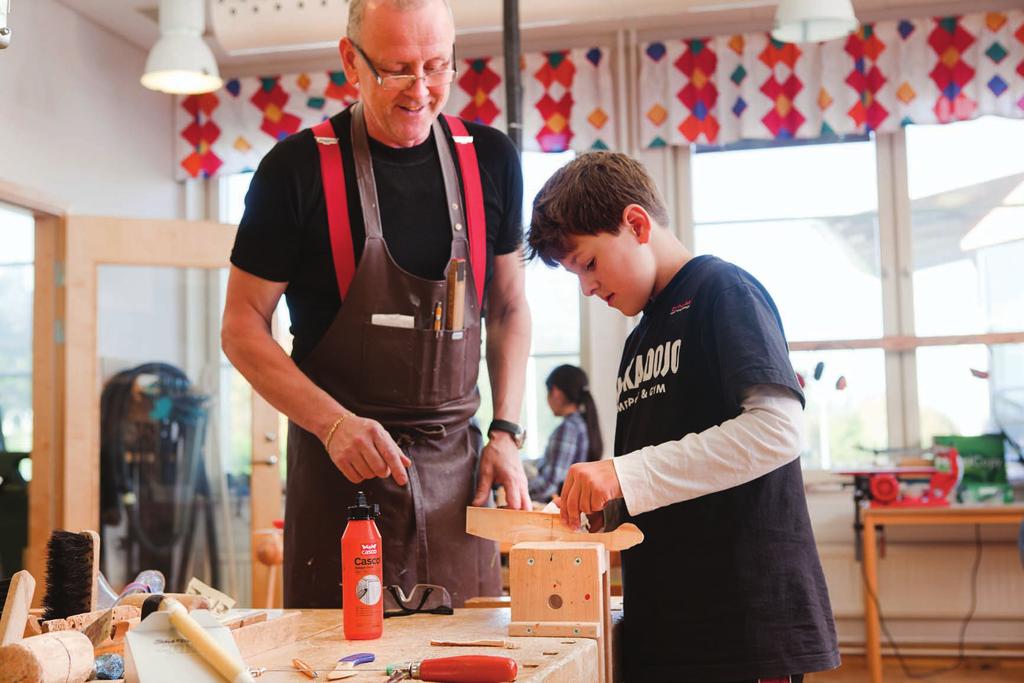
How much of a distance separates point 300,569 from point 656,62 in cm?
413

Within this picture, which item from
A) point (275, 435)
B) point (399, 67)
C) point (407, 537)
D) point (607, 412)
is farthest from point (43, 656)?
point (607, 412)

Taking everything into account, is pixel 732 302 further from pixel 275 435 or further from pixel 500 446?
pixel 275 435

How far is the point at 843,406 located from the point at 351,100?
2.84 m

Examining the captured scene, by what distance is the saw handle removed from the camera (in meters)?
1.08

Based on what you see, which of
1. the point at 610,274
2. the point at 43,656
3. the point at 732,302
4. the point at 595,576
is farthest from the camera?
the point at 610,274

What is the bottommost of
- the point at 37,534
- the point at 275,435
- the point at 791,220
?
the point at 37,534

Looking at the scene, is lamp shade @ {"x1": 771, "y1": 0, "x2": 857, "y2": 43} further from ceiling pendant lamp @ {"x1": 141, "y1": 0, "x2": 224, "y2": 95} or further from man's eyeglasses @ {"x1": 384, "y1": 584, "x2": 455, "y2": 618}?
man's eyeglasses @ {"x1": 384, "y1": 584, "x2": 455, "y2": 618}

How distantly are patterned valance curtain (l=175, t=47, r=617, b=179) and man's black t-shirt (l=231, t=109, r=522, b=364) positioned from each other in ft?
11.7

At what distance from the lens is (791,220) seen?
17.8 ft

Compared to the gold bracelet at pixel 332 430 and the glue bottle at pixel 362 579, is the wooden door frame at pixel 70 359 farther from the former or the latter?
the glue bottle at pixel 362 579

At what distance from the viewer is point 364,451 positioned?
161 centimetres

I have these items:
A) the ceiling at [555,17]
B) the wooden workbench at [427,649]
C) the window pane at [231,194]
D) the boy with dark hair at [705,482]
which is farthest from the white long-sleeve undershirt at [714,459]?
the window pane at [231,194]

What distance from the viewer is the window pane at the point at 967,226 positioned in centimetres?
518

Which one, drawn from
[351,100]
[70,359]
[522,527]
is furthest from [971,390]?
[522,527]
